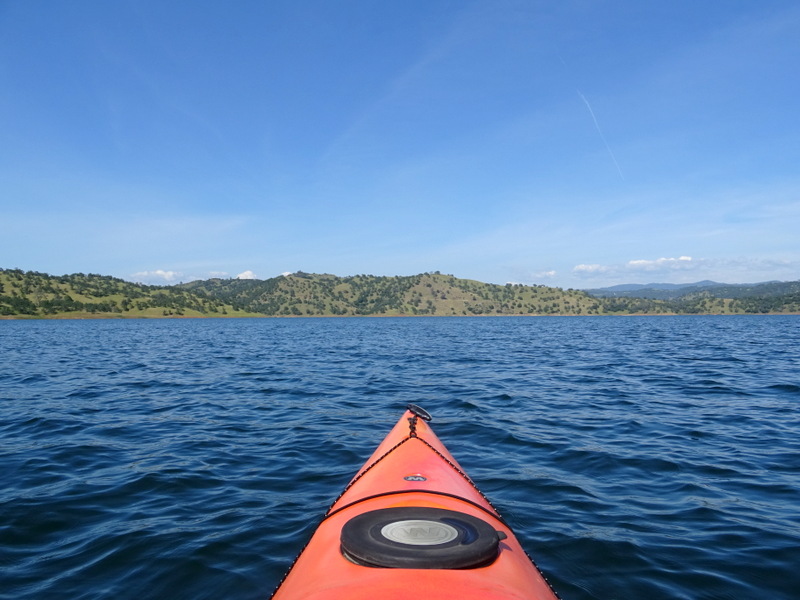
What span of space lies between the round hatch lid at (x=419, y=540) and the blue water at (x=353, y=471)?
2152 mm

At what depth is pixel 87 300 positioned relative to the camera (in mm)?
160875

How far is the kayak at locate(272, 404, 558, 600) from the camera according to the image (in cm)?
337

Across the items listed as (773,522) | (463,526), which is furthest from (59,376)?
(773,522)

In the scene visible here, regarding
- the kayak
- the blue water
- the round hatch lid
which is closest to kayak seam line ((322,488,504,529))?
the kayak

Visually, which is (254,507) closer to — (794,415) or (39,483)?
(39,483)

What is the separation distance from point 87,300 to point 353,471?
185 metres

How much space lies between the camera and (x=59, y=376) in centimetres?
2270

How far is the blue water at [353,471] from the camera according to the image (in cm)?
577

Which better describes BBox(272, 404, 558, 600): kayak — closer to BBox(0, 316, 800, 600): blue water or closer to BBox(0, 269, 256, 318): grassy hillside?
BBox(0, 316, 800, 600): blue water

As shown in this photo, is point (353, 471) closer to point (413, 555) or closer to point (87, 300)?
point (413, 555)

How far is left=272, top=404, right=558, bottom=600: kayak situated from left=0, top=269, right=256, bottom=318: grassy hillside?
170 meters

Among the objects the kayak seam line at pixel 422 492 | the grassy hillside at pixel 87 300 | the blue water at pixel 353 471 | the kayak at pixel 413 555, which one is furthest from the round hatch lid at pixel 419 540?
the grassy hillside at pixel 87 300

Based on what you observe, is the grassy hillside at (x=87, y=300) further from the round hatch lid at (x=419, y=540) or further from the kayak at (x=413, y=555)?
the round hatch lid at (x=419, y=540)

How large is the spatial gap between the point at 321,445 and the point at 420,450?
4844mm
